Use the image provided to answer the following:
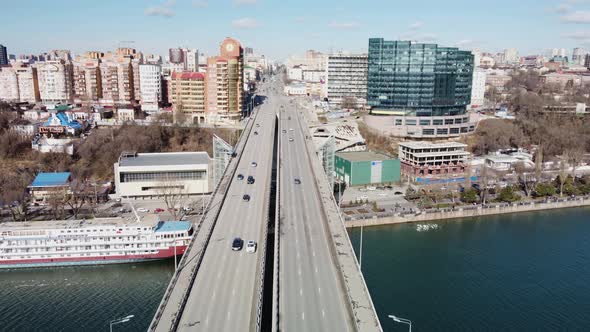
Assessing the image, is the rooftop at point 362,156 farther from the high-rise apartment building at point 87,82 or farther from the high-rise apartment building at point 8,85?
the high-rise apartment building at point 8,85

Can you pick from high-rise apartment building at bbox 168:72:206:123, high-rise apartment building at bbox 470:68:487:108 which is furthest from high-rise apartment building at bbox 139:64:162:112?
high-rise apartment building at bbox 470:68:487:108

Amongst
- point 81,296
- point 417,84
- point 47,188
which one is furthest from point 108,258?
point 417,84

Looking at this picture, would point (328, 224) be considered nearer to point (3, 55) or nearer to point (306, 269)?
point (306, 269)

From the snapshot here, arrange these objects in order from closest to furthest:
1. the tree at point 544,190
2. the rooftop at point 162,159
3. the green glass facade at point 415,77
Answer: the rooftop at point 162,159, the tree at point 544,190, the green glass facade at point 415,77

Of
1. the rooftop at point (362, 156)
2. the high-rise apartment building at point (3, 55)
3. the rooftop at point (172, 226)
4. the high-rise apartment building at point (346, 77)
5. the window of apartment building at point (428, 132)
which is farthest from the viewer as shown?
the high-rise apartment building at point (3, 55)

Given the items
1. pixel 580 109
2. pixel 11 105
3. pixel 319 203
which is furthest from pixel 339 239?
pixel 580 109

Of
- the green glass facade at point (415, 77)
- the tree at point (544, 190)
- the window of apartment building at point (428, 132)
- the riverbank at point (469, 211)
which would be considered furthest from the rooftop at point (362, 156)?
the tree at point (544, 190)

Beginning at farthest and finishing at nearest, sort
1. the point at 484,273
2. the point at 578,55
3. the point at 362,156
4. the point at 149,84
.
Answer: the point at 578,55, the point at 149,84, the point at 362,156, the point at 484,273

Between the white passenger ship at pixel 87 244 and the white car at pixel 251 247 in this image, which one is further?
the white passenger ship at pixel 87 244
